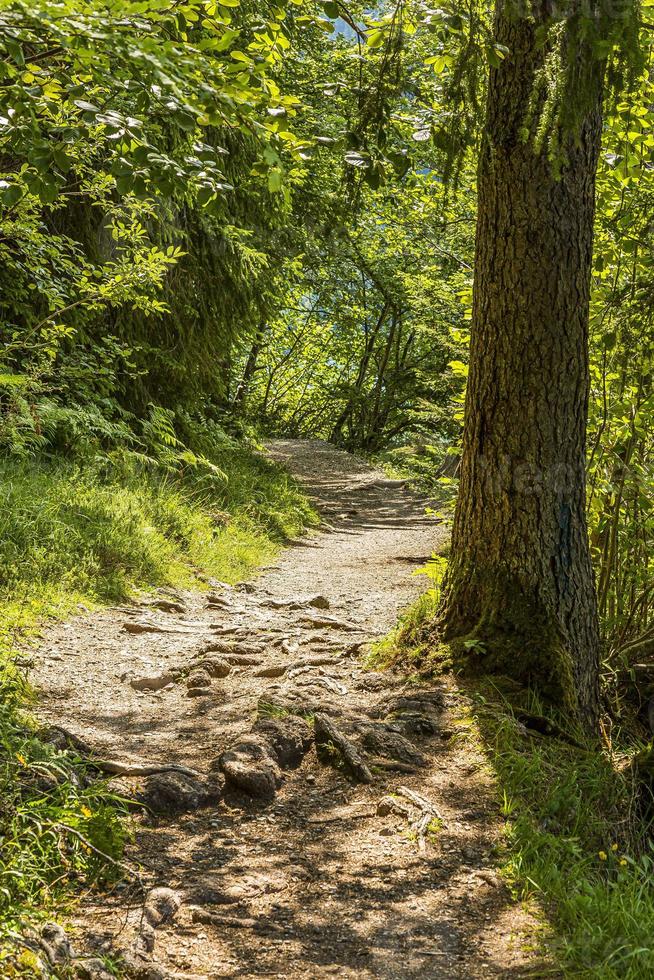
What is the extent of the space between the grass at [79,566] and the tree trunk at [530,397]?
2.26 m

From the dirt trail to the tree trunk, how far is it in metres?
0.62

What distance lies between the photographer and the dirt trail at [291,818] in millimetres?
2643

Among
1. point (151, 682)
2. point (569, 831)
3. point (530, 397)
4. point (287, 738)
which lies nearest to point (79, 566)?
point (151, 682)

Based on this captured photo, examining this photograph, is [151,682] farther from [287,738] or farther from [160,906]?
[160,906]

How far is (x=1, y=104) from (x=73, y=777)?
2.61m

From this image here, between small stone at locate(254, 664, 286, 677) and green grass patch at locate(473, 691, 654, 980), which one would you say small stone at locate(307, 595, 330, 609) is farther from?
green grass patch at locate(473, 691, 654, 980)

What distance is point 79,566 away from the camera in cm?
636

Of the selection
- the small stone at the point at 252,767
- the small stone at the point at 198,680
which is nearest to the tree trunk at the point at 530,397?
the small stone at the point at 252,767

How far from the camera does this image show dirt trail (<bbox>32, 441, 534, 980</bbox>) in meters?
2.64

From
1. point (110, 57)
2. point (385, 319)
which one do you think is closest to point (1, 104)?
point (110, 57)

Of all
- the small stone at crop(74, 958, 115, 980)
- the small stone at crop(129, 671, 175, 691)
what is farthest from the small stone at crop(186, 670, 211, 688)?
the small stone at crop(74, 958, 115, 980)

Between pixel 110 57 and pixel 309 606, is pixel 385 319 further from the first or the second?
pixel 110 57

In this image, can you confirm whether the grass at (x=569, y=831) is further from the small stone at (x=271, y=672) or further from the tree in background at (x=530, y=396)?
the small stone at (x=271, y=672)

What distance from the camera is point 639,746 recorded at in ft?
14.8
